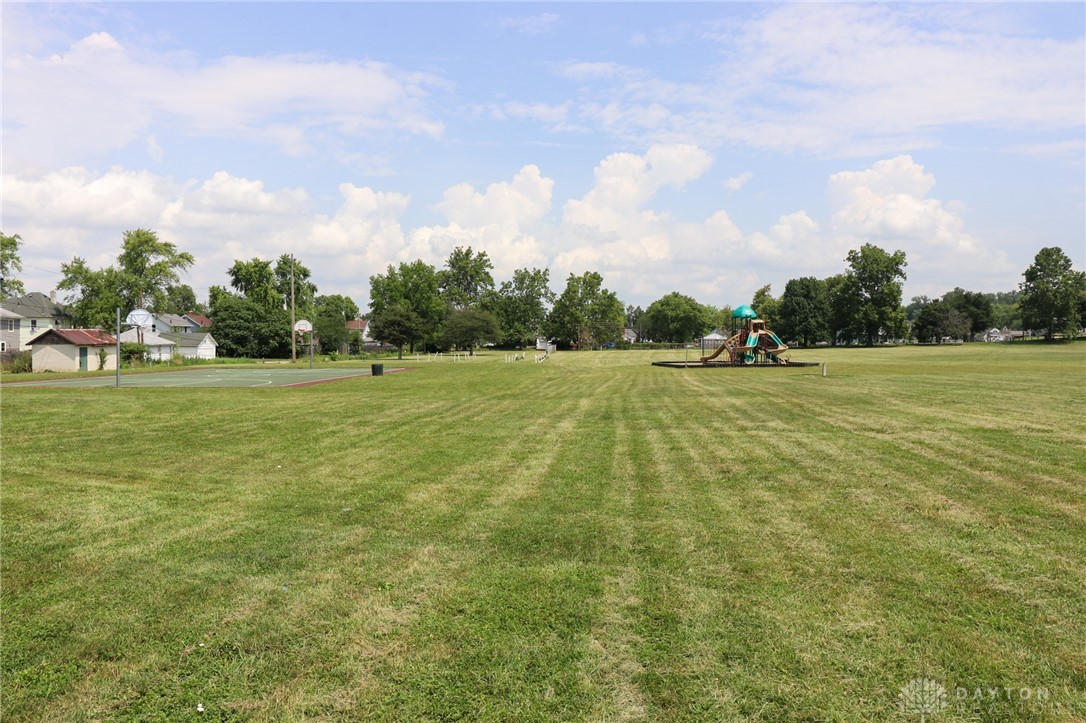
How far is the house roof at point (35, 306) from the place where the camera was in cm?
7232

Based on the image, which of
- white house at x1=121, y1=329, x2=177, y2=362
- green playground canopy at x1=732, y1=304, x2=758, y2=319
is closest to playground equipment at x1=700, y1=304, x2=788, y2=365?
green playground canopy at x1=732, y1=304, x2=758, y2=319

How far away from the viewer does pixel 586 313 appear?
127m

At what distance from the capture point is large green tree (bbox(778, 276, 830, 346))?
4619 inches

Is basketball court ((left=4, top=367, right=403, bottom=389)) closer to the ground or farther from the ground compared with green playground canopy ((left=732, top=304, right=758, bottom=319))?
closer to the ground

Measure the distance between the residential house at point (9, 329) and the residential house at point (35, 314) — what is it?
23 cm

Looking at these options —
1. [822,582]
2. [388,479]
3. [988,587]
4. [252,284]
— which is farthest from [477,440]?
[252,284]

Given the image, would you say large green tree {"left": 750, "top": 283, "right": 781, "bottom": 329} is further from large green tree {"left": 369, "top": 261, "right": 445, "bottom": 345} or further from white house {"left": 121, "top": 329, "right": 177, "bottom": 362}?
white house {"left": 121, "top": 329, "right": 177, "bottom": 362}

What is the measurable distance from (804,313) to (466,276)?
69.6 metres

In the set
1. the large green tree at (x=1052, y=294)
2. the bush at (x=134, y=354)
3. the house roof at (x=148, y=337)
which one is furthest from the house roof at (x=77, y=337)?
the large green tree at (x=1052, y=294)

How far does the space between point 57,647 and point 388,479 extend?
5498mm

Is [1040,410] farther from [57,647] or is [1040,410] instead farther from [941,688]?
[57,647]

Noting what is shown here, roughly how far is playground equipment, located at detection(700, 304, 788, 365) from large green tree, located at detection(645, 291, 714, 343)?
83.9m

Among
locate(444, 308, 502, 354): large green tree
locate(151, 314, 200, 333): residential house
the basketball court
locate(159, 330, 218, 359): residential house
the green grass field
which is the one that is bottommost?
the green grass field

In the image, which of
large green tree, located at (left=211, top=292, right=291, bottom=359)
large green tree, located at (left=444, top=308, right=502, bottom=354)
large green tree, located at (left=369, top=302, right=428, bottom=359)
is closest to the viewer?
large green tree, located at (left=369, top=302, right=428, bottom=359)
